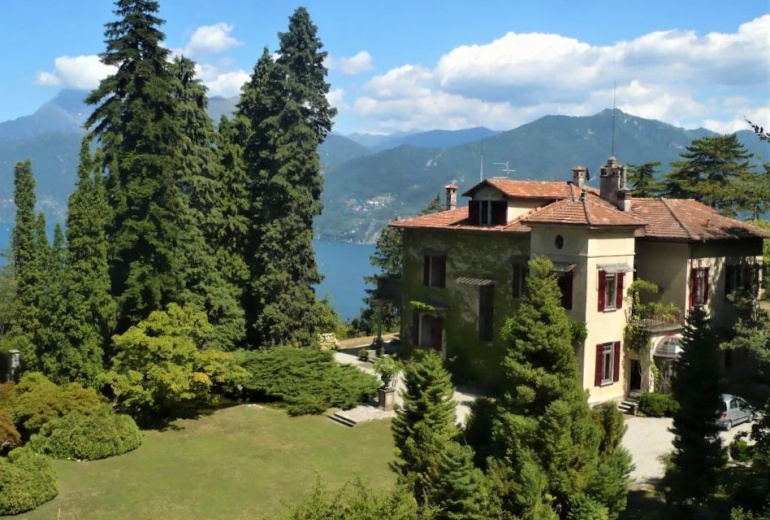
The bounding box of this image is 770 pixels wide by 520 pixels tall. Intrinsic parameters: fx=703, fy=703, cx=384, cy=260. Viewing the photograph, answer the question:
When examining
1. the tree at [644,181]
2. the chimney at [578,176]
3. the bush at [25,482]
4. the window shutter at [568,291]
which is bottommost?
the bush at [25,482]

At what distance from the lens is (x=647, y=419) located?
27531 mm

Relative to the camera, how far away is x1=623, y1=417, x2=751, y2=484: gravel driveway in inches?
851

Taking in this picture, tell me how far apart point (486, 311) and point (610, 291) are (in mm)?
6348

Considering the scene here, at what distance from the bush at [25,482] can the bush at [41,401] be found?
373 cm

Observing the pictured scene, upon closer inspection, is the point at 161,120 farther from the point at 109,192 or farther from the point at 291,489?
the point at 291,489

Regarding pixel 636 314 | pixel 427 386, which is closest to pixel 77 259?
pixel 427 386

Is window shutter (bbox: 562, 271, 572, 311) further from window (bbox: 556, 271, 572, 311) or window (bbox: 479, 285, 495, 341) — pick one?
window (bbox: 479, 285, 495, 341)

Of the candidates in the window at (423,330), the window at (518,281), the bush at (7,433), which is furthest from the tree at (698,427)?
the bush at (7,433)

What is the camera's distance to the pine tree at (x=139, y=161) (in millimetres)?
29969

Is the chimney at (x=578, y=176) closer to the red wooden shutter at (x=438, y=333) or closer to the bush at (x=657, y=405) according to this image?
the red wooden shutter at (x=438, y=333)

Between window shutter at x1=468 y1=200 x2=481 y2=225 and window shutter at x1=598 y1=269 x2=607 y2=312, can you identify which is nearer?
window shutter at x1=598 y1=269 x2=607 y2=312

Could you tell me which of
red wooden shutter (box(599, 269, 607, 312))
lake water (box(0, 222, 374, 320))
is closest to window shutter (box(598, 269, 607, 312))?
red wooden shutter (box(599, 269, 607, 312))

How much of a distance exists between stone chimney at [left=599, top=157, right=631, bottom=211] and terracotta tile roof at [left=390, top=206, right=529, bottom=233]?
13.9ft

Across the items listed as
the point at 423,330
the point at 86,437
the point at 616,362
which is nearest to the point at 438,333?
the point at 423,330
